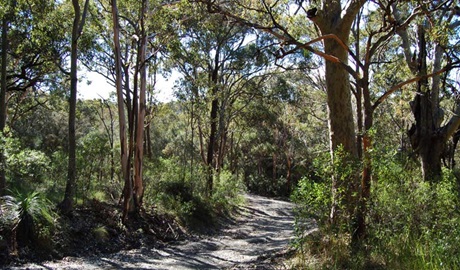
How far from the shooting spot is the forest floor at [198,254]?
25.7 feet

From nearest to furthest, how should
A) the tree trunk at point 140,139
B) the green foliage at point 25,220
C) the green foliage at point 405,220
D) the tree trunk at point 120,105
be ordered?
the green foliage at point 405,220 < the green foliage at point 25,220 < the tree trunk at point 120,105 < the tree trunk at point 140,139

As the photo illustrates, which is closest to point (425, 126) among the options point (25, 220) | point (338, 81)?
point (338, 81)

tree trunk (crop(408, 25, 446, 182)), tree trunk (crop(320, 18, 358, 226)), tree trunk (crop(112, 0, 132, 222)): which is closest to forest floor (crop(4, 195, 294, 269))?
tree trunk (crop(112, 0, 132, 222))

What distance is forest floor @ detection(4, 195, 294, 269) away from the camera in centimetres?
782

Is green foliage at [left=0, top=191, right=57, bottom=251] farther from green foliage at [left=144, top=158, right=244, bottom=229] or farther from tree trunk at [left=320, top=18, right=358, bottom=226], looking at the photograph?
tree trunk at [left=320, top=18, right=358, bottom=226]

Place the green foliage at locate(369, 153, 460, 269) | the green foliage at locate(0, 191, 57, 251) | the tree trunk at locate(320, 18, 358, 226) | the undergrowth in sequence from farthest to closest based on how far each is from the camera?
the green foliage at locate(0, 191, 57, 251) → the tree trunk at locate(320, 18, 358, 226) → the undergrowth → the green foliage at locate(369, 153, 460, 269)

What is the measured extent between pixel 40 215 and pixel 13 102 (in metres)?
16.1

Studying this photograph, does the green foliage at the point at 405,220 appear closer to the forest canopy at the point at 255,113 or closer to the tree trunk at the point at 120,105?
the forest canopy at the point at 255,113

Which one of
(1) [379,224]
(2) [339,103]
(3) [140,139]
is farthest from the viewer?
(3) [140,139]

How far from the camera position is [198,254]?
392 inches

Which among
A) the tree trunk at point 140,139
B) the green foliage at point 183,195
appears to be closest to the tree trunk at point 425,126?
the green foliage at point 183,195

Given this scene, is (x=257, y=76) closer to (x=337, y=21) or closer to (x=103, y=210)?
(x=103, y=210)

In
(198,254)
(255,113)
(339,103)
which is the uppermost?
(255,113)

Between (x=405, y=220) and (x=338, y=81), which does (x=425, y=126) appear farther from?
(x=405, y=220)
